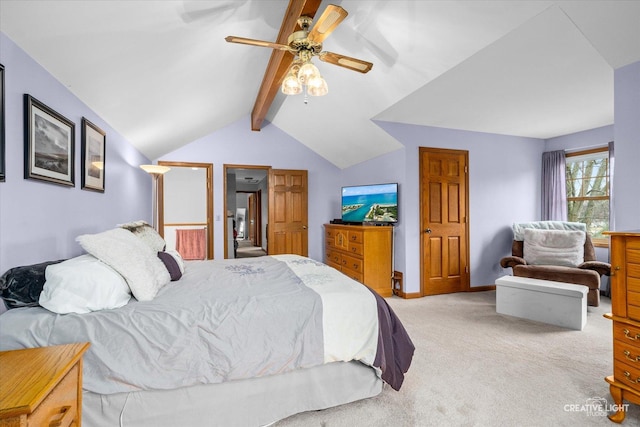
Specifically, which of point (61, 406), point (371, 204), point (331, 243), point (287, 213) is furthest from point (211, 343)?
point (287, 213)

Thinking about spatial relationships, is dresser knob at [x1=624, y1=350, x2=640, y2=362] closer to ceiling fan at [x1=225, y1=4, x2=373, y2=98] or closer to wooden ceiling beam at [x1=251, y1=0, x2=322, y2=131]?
ceiling fan at [x1=225, y1=4, x2=373, y2=98]

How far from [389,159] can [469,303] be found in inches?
87.6

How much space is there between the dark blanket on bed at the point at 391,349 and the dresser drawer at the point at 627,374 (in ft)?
3.74

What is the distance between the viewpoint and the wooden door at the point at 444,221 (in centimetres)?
418

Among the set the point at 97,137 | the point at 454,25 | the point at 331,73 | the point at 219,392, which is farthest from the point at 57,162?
the point at 454,25

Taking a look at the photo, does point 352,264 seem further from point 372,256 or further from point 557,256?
point 557,256

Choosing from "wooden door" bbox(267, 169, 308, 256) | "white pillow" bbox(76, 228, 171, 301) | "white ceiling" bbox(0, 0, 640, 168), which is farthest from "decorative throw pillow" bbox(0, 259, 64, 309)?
"wooden door" bbox(267, 169, 308, 256)

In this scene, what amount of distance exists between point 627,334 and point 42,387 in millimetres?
2661

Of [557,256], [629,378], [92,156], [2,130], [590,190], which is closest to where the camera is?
[2,130]

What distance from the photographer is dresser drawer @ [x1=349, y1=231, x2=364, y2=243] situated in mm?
4215

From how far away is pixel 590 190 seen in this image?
14.4 feet

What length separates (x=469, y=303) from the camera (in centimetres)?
383

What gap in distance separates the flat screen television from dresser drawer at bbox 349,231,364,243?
0.27m

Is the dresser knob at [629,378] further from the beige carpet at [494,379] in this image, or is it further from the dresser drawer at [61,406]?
the dresser drawer at [61,406]
